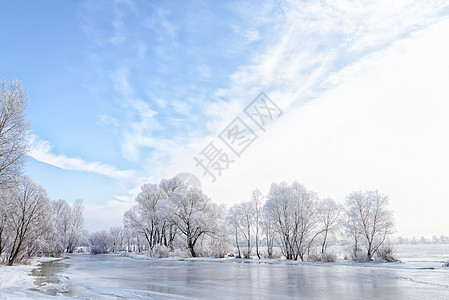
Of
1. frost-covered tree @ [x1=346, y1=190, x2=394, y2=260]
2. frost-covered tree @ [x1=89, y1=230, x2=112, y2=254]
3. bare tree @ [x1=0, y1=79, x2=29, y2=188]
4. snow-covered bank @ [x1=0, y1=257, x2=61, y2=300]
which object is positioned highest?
bare tree @ [x1=0, y1=79, x2=29, y2=188]

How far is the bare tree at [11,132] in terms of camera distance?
14836mm

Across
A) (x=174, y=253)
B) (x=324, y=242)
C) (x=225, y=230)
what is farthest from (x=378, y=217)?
(x=174, y=253)

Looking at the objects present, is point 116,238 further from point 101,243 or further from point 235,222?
point 235,222

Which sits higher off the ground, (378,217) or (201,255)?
(378,217)

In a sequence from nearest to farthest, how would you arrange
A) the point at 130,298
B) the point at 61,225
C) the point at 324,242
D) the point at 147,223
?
the point at 130,298 → the point at 324,242 → the point at 147,223 → the point at 61,225

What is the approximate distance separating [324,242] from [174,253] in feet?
74.8

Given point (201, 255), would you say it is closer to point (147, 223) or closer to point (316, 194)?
point (147, 223)

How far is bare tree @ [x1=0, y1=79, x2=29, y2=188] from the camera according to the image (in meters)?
14.8

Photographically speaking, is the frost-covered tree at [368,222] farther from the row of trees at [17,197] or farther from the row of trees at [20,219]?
the row of trees at [20,219]

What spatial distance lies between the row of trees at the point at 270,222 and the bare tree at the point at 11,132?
2806 cm

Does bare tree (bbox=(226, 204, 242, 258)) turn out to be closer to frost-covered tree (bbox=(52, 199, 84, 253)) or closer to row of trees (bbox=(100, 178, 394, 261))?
row of trees (bbox=(100, 178, 394, 261))

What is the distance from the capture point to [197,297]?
10203mm

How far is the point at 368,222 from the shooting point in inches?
1249

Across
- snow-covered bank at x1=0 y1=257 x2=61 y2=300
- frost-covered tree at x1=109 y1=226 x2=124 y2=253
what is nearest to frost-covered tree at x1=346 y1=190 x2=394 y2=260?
snow-covered bank at x1=0 y1=257 x2=61 y2=300
